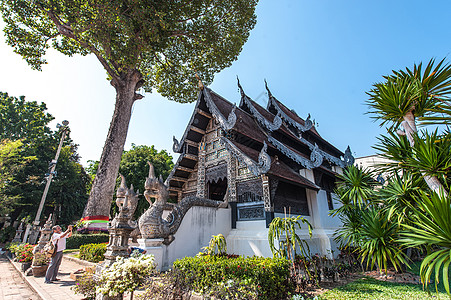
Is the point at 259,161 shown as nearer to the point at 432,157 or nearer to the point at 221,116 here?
the point at 221,116

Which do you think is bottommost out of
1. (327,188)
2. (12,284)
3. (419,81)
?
(12,284)

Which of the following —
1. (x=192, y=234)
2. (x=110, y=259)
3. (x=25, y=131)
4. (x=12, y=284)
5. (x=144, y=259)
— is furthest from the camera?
(x=25, y=131)

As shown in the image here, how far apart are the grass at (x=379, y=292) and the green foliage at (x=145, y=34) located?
45.3 ft

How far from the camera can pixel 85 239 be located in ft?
38.9

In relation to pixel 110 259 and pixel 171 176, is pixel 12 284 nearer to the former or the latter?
pixel 110 259

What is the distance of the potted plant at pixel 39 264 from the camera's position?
662cm

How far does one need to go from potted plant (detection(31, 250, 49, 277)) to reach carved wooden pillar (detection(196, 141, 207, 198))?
579cm

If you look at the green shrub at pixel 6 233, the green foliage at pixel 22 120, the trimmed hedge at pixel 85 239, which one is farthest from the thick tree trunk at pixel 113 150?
the green shrub at pixel 6 233

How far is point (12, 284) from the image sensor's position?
6.31 metres

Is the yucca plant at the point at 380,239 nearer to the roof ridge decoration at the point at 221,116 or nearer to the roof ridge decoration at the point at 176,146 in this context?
the roof ridge decoration at the point at 221,116

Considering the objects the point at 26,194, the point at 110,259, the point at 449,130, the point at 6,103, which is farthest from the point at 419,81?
the point at 6,103

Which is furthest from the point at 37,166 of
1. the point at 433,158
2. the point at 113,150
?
the point at 433,158

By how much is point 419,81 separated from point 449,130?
136 centimetres

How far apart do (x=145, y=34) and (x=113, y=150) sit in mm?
7373
